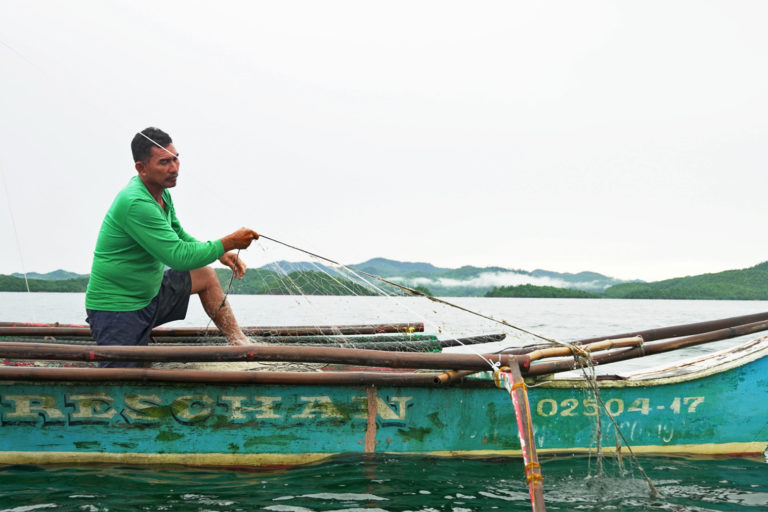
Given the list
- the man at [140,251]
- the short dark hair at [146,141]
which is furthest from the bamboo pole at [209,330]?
the short dark hair at [146,141]

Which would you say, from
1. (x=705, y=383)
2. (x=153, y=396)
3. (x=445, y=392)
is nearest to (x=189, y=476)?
(x=153, y=396)

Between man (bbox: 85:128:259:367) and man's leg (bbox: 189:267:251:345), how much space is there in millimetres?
435

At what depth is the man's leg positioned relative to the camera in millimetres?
5055

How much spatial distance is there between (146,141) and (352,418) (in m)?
2.55

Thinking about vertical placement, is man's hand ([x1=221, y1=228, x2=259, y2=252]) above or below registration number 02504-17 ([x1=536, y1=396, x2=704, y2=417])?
above

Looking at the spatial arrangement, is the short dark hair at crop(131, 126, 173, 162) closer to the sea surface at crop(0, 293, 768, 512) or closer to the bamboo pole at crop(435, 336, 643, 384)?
the sea surface at crop(0, 293, 768, 512)

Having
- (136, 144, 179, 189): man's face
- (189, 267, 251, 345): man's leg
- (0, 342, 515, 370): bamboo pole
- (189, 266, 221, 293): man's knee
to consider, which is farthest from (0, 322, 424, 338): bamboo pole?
(136, 144, 179, 189): man's face

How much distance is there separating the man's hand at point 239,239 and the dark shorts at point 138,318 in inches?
30.9

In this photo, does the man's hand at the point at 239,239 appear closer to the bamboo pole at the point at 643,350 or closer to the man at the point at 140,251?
the man at the point at 140,251

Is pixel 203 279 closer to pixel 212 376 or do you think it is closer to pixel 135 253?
pixel 135 253

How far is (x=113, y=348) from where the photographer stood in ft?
13.2

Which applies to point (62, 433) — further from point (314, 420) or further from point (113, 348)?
point (314, 420)

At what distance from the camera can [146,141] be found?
4324 millimetres

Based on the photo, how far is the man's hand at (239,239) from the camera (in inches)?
168
